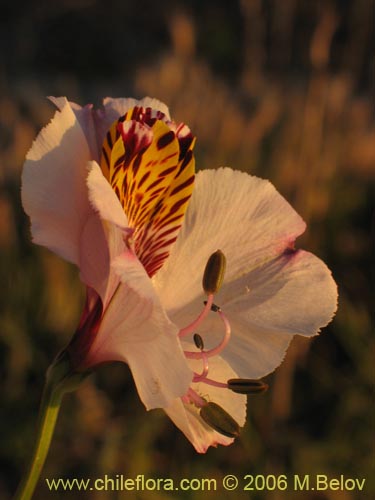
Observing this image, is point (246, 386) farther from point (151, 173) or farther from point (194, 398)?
point (151, 173)

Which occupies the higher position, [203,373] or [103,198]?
[103,198]

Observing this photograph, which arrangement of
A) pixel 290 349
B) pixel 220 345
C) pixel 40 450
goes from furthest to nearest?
pixel 290 349, pixel 220 345, pixel 40 450

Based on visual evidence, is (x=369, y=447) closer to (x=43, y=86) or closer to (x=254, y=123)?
(x=254, y=123)

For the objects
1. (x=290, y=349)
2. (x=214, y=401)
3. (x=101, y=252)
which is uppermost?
(x=101, y=252)

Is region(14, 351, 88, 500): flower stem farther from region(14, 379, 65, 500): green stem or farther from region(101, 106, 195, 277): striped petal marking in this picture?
region(101, 106, 195, 277): striped petal marking

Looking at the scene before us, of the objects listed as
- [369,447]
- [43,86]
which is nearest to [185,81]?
[369,447]

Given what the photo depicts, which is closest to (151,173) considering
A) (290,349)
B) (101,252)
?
(101,252)
